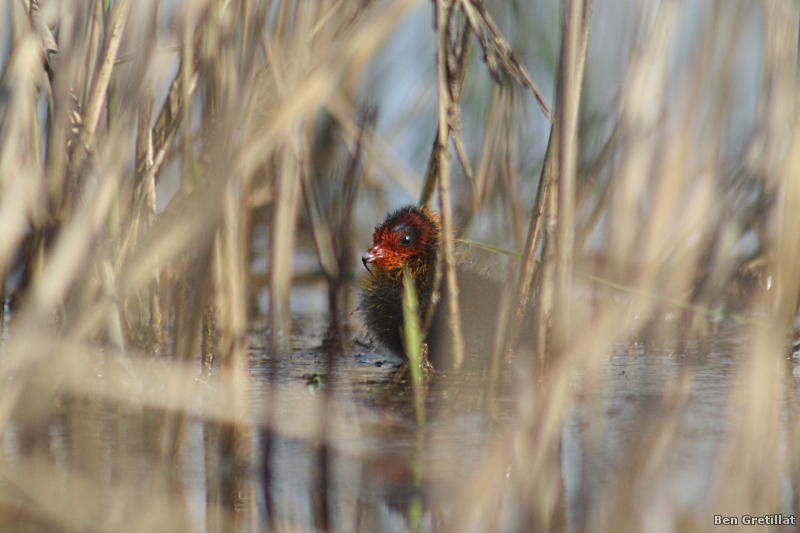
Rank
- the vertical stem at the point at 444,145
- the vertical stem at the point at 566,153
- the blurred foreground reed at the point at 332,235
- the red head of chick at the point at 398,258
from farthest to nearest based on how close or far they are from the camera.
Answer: the red head of chick at the point at 398,258, the vertical stem at the point at 444,145, the vertical stem at the point at 566,153, the blurred foreground reed at the point at 332,235

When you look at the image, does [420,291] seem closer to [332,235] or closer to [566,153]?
[332,235]

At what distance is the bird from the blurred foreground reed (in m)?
0.14

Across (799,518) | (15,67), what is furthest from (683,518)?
(15,67)

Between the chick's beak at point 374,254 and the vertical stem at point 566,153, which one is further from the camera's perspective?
the chick's beak at point 374,254

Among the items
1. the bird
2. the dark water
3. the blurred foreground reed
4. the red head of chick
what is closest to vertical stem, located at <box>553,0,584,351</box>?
the blurred foreground reed

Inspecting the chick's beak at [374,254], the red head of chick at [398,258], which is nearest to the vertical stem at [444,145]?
the red head of chick at [398,258]

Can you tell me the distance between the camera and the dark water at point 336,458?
1386mm

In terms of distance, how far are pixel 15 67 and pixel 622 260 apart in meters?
1.72

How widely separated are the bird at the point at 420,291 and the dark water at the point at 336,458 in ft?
1.12

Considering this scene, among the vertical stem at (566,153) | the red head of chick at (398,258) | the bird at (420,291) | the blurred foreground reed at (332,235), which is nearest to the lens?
the blurred foreground reed at (332,235)

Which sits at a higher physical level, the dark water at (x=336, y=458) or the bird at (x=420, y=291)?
the bird at (x=420, y=291)

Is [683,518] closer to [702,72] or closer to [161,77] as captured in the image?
[702,72]

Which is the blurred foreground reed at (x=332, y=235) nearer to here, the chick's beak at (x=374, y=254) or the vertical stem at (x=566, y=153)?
the vertical stem at (x=566, y=153)

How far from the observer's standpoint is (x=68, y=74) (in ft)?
6.16
